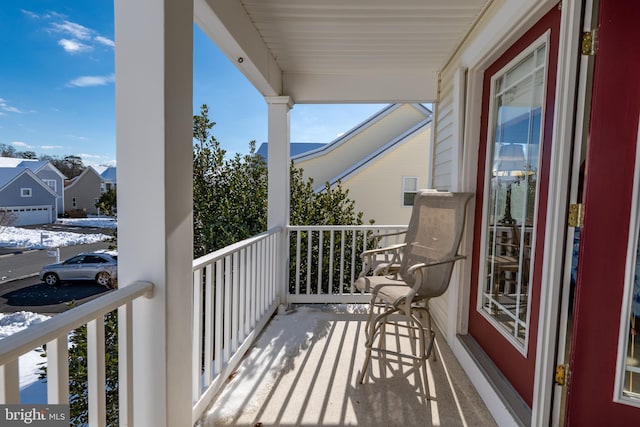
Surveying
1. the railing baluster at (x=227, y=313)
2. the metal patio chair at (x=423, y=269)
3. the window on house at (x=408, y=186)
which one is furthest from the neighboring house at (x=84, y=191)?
the window on house at (x=408, y=186)

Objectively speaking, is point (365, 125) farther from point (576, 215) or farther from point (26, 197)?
point (26, 197)

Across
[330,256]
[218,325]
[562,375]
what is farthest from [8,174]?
[330,256]

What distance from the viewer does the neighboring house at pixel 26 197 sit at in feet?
3.22

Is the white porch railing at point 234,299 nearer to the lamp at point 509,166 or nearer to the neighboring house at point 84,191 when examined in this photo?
the neighboring house at point 84,191

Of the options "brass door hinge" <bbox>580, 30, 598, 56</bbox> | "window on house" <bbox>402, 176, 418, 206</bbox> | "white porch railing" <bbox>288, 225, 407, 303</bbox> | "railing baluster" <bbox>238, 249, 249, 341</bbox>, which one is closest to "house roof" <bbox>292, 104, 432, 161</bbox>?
"window on house" <bbox>402, 176, 418, 206</bbox>

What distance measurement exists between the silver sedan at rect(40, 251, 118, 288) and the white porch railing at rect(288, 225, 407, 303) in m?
2.33

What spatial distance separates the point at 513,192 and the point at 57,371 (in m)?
2.26

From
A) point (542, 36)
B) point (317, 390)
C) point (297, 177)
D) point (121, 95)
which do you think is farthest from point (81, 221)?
point (297, 177)

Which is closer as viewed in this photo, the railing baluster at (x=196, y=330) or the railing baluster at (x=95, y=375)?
the railing baluster at (x=95, y=375)

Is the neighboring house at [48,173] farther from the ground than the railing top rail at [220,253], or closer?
farther from the ground

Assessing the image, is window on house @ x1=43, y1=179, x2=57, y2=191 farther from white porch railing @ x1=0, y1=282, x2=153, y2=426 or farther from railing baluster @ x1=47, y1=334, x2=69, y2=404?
railing baluster @ x1=47, y1=334, x2=69, y2=404

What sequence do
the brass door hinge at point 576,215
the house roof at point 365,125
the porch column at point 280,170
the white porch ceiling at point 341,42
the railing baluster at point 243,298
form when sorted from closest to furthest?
the brass door hinge at point 576,215 → the white porch ceiling at point 341,42 → the railing baluster at point 243,298 → the porch column at point 280,170 → the house roof at point 365,125

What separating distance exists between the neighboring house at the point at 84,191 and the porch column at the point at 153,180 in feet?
0.58

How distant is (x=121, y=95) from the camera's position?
4.17ft
